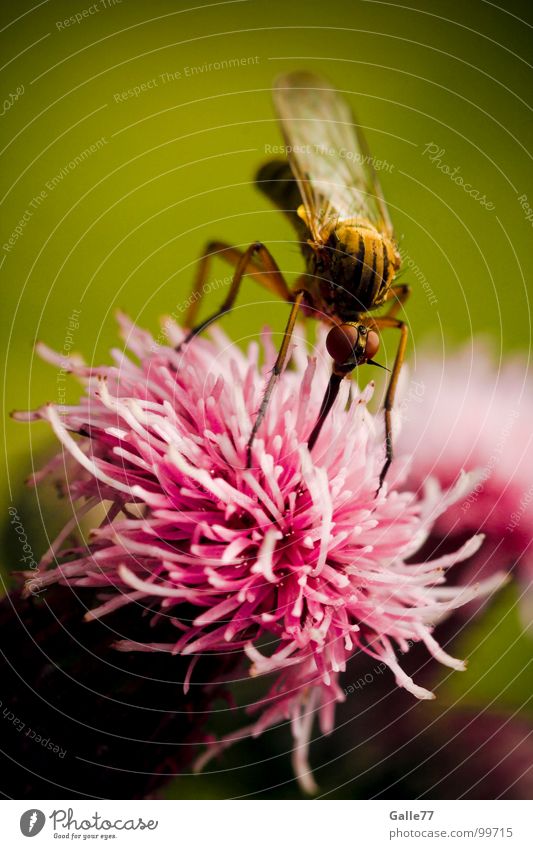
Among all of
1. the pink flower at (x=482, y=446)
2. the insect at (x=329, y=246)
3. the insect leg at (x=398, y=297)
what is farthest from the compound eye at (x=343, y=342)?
the pink flower at (x=482, y=446)

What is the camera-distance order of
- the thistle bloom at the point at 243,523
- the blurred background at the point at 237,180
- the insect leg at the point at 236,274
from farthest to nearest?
the blurred background at the point at 237,180
the insect leg at the point at 236,274
the thistle bloom at the point at 243,523

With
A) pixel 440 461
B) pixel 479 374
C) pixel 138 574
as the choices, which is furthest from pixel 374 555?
pixel 479 374

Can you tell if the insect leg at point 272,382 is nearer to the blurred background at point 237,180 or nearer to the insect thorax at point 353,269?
the insect thorax at point 353,269

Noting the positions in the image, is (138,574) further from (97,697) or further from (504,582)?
(504,582)

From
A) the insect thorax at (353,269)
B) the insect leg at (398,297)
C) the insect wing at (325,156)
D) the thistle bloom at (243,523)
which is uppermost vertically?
the insect wing at (325,156)

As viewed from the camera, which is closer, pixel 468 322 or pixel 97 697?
pixel 97 697

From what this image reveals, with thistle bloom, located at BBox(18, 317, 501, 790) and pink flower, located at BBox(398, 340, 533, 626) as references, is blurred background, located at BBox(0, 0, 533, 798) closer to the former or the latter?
pink flower, located at BBox(398, 340, 533, 626)
